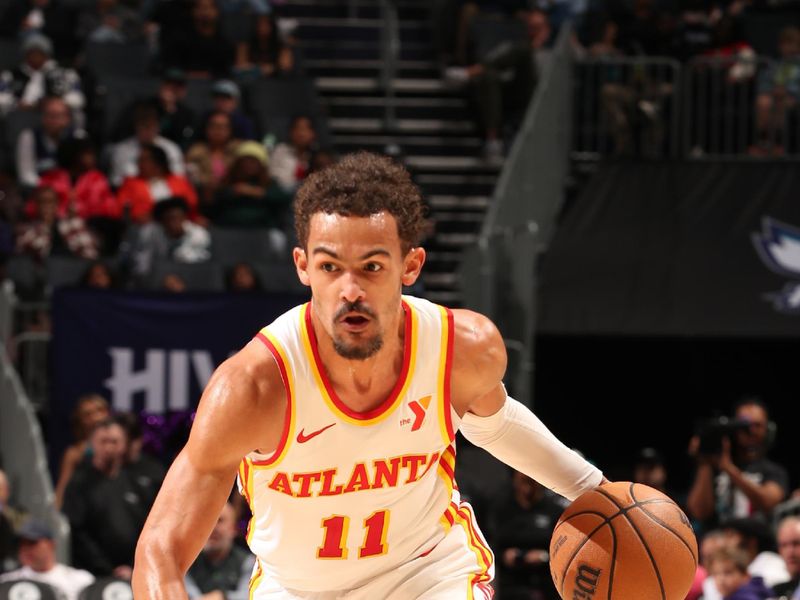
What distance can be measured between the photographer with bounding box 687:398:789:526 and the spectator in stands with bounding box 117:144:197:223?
502cm

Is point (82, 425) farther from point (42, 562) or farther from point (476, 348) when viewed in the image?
point (476, 348)

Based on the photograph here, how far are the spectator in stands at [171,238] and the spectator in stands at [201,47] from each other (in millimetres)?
2850

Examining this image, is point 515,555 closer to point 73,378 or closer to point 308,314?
point 73,378

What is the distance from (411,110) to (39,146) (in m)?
4.22

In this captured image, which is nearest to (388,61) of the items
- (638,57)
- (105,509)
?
(638,57)

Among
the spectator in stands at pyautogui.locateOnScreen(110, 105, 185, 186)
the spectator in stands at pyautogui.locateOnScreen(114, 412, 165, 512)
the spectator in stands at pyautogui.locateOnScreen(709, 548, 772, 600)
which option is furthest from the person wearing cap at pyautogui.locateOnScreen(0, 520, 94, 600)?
the spectator in stands at pyautogui.locateOnScreen(110, 105, 185, 186)

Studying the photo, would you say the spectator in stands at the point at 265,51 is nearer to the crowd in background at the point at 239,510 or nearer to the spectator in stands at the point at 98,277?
the spectator in stands at the point at 98,277

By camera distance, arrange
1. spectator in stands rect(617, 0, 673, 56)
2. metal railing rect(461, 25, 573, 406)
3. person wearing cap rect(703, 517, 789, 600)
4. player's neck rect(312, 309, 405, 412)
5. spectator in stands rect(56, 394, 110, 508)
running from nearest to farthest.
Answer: player's neck rect(312, 309, 405, 412), person wearing cap rect(703, 517, 789, 600), spectator in stands rect(56, 394, 110, 508), metal railing rect(461, 25, 573, 406), spectator in stands rect(617, 0, 673, 56)

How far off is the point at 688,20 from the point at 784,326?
179 inches

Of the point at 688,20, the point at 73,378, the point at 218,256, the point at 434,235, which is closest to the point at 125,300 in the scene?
the point at 73,378

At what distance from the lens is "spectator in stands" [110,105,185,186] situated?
43.8 feet

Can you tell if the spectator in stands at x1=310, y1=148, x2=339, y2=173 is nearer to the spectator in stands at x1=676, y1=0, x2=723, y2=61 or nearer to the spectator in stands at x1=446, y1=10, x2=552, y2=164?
the spectator in stands at x1=446, y1=10, x2=552, y2=164

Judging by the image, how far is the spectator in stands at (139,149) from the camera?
→ 13359 millimetres

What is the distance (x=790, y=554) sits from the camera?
8969 millimetres
